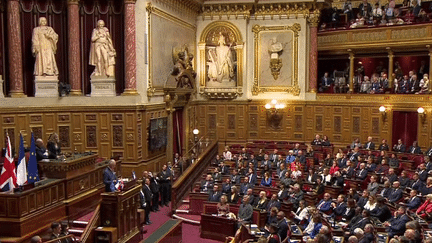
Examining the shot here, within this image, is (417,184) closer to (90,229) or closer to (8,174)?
(90,229)

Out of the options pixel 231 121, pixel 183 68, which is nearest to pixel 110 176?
pixel 183 68

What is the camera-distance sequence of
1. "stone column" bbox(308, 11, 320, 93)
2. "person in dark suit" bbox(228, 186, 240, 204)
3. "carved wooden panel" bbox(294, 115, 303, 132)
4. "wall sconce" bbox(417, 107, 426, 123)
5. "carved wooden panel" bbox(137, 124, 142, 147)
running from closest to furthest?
"person in dark suit" bbox(228, 186, 240, 204)
"carved wooden panel" bbox(137, 124, 142, 147)
"wall sconce" bbox(417, 107, 426, 123)
"stone column" bbox(308, 11, 320, 93)
"carved wooden panel" bbox(294, 115, 303, 132)

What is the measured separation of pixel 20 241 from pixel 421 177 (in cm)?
1066

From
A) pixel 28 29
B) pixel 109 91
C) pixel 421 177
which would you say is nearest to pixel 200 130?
pixel 109 91

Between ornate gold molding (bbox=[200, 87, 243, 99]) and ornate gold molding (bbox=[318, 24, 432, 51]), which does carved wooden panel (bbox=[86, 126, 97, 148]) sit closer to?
A: ornate gold molding (bbox=[200, 87, 243, 99])

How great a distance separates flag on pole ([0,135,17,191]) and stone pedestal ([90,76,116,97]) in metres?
6.87

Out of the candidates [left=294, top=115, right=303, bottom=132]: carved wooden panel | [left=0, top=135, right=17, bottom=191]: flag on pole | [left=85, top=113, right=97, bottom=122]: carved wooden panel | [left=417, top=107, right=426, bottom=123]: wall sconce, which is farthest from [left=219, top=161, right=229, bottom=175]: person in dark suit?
[left=0, top=135, right=17, bottom=191]: flag on pole

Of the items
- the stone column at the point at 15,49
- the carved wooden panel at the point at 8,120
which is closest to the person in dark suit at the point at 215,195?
the carved wooden panel at the point at 8,120

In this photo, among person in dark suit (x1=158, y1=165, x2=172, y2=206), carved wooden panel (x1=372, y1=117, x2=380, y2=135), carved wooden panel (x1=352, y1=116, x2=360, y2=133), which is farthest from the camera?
carved wooden panel (x1=352, y1=116, x2=360, y2=133)

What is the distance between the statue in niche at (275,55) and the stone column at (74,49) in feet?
29.4

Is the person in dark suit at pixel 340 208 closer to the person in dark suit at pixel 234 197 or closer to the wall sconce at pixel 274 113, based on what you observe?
the person in dark suit at pixel 234 197

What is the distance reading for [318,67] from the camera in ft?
77.8

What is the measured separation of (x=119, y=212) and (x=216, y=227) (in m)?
3.03

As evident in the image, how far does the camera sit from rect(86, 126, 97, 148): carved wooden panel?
16219mm
